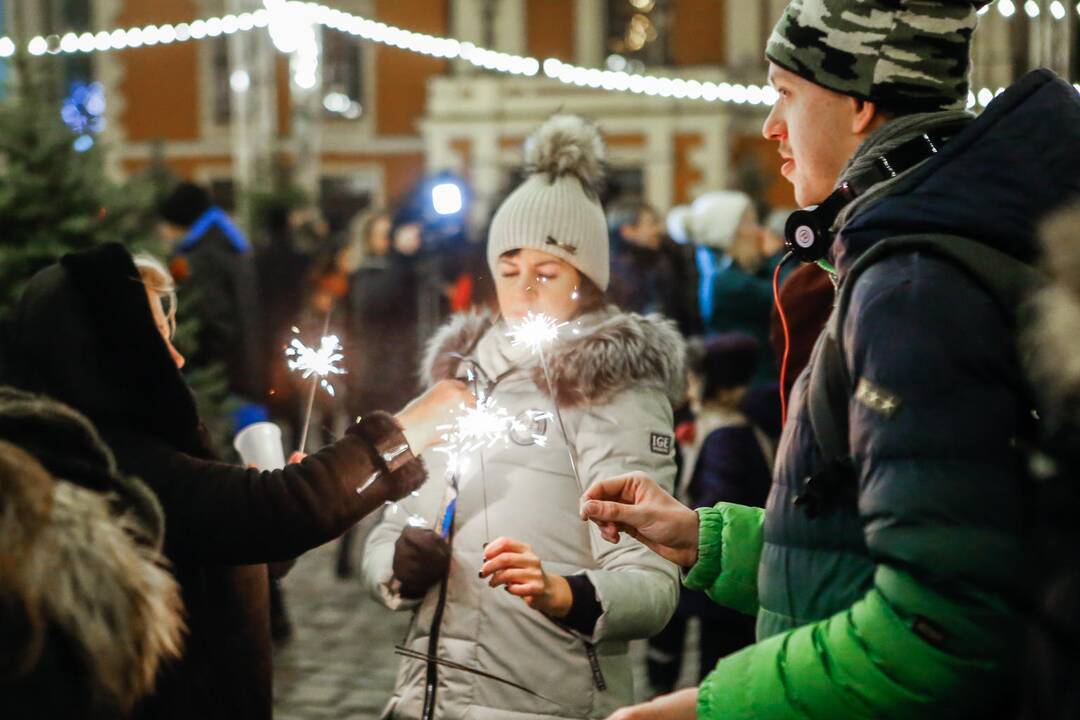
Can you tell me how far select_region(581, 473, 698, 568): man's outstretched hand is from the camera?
2.28 metres

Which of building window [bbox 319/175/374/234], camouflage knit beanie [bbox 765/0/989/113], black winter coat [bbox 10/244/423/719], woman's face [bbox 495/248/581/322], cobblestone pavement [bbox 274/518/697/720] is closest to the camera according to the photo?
camouflage knit beanie [bbox 765/0/989/113]

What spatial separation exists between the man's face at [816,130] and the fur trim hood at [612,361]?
1013 millimetres

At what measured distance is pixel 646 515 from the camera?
2.29 meters

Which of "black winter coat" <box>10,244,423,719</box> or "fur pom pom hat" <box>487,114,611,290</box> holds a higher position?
"fur pom pom hat" <box>487,114,611,290</box>

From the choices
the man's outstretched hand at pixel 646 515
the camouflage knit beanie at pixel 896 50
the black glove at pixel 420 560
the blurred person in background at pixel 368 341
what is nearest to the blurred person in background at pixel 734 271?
the blurred person in background at pixel 368 341

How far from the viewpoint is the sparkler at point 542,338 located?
9.71ft

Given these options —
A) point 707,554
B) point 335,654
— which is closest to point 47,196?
point 335,654

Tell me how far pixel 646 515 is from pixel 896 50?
2.90 ft

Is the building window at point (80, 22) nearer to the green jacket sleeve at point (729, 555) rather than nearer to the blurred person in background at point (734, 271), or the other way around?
the blurred person in background at point (734, 271)

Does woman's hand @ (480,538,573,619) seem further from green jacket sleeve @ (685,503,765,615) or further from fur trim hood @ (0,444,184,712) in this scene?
fur trim hood @ (0,444,184,712)

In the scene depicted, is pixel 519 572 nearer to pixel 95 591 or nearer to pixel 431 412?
pixel 431 412

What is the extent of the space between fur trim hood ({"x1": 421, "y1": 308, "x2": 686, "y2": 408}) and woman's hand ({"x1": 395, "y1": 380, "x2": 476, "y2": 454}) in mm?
255

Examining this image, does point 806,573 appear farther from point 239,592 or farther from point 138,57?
point 138,57

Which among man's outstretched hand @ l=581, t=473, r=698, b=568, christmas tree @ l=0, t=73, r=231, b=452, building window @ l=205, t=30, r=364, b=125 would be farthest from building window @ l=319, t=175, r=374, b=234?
man's outstretched hand @ l=581, t=473, r=698, b=568
